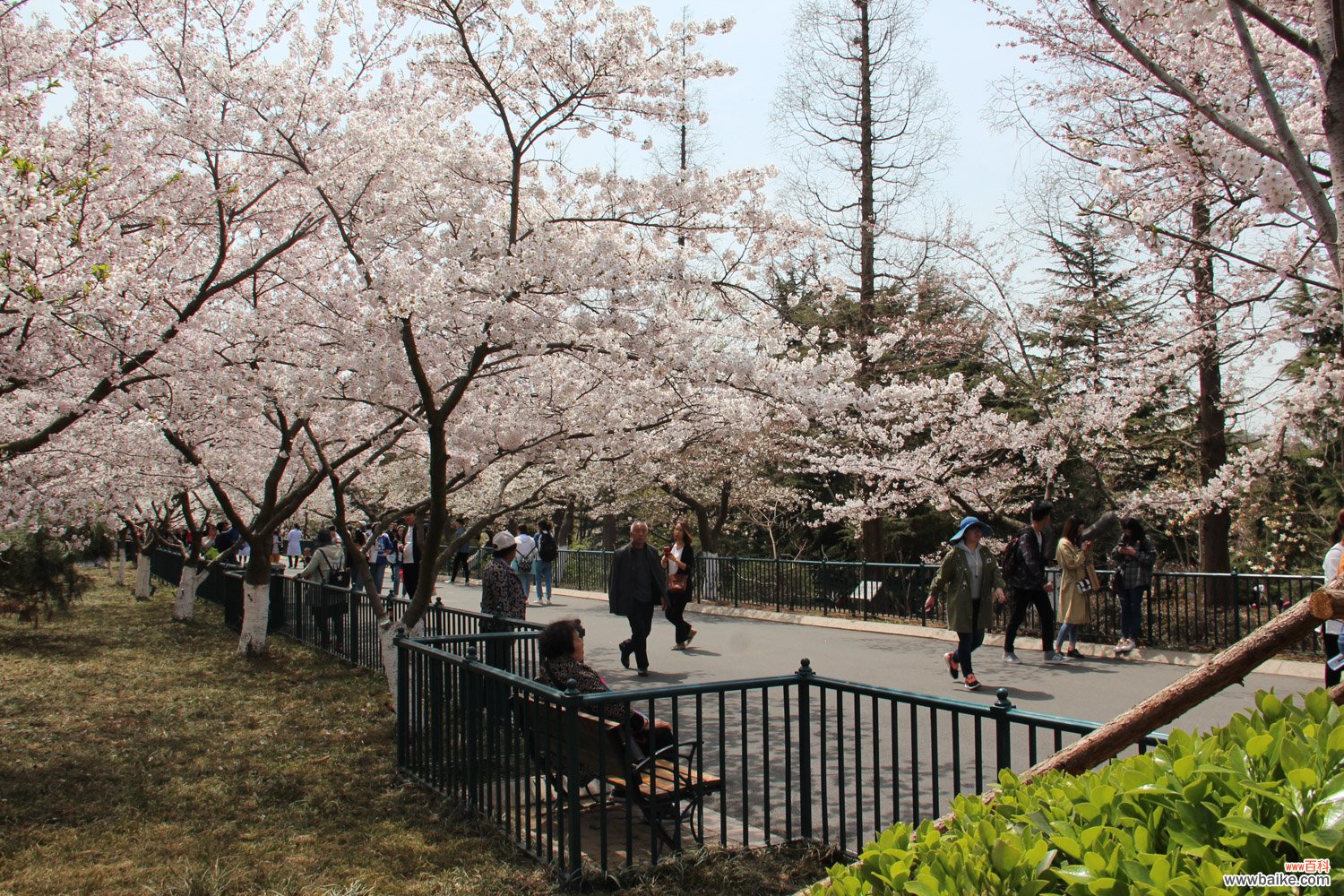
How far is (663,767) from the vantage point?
5746mm

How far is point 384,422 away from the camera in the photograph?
39.7ft

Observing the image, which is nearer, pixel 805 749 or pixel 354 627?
pixel 805 749

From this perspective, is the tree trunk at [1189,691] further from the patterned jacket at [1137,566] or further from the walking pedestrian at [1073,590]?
the patterned jacket at [1137,566]

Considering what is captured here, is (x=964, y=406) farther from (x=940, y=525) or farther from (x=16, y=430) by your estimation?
(x=16, y=430)

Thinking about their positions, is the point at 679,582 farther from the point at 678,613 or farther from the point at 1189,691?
the point at 1189,691

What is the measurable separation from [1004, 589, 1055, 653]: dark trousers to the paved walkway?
0.27 m

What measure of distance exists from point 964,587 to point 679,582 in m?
4.86

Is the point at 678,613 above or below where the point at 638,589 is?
below

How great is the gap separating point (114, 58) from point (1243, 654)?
10.9 metres

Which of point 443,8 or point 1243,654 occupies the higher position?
point 443,8

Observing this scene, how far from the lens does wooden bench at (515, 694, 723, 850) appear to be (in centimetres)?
537

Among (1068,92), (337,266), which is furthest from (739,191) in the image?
(1068,92)

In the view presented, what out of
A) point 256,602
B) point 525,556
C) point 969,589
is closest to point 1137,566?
point 969,589

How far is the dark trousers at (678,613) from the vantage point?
46.9 ft
